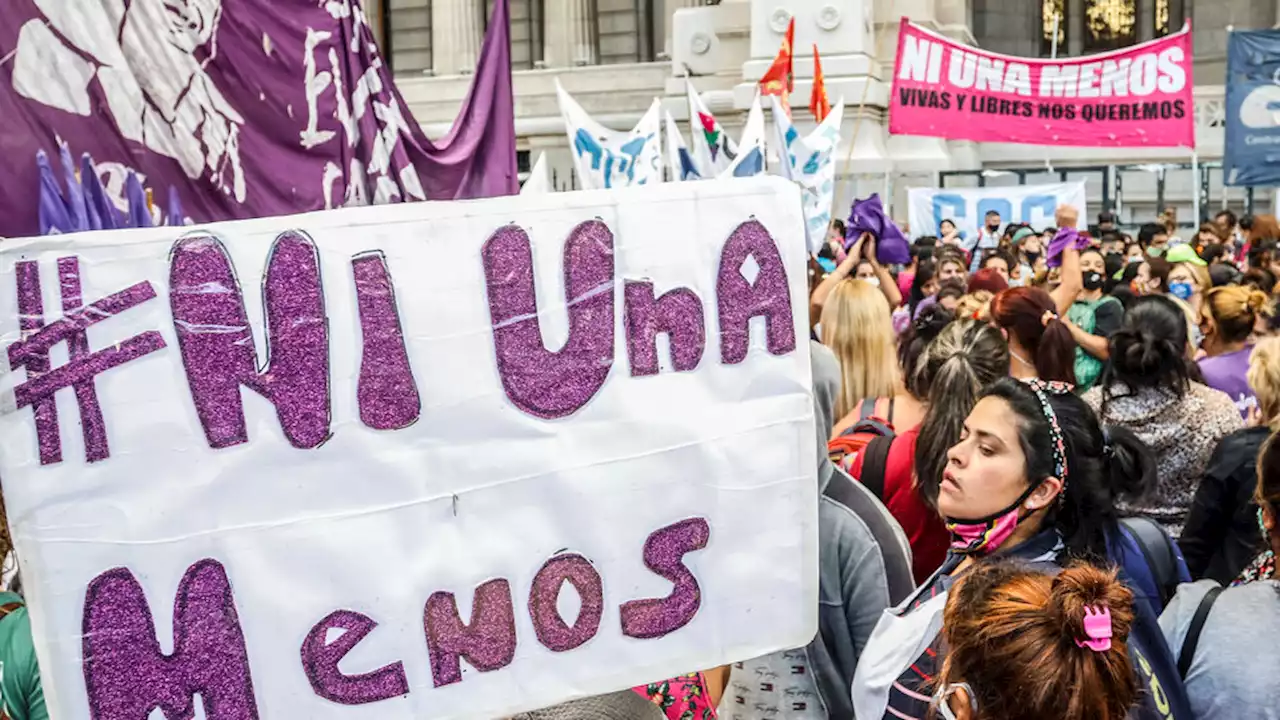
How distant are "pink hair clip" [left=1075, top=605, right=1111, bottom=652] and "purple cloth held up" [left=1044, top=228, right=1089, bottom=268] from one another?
606 cm

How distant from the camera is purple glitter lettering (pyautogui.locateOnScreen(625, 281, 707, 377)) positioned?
275 cm

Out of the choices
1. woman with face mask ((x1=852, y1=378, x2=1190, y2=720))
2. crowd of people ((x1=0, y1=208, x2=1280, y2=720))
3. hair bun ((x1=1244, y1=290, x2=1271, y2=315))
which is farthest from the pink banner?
woman with face mask ((x1=852, y1=378, x2=1190, y2=720))

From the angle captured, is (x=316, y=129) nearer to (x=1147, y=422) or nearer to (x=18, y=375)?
(x=18, y=375)

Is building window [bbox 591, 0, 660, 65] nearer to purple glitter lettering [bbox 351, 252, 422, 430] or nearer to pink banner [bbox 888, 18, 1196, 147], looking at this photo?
pink banner [bbox 888, 18, 1196, 147]

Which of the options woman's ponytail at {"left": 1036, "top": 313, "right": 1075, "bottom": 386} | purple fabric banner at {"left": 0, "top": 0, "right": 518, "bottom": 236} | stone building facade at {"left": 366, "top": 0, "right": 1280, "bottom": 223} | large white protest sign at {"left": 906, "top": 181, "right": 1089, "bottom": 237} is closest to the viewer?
purple fabric banner at {"left": 0, "top": 0, "right": 518, "bottom": 236}

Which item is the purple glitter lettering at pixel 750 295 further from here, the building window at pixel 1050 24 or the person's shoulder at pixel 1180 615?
the building window at pixel 1050 24

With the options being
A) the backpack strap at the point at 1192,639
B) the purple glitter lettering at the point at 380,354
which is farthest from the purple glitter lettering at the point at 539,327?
the backpack strap at the point at 1192,639

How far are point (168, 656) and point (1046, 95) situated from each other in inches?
453

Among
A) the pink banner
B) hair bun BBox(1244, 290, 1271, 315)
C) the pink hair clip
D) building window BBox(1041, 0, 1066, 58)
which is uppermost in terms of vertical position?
building window BBox(1041, 0, 1066, 58)

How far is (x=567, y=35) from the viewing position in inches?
1282

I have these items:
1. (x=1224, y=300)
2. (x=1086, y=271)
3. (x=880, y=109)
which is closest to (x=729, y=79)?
(x=880, y=109)

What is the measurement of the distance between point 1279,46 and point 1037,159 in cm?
971

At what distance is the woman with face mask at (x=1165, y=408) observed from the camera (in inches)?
183

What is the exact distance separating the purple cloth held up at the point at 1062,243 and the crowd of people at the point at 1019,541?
2684mm
